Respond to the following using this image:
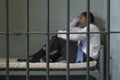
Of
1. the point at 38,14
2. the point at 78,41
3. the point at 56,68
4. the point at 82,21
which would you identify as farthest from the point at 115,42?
the point at 38,14

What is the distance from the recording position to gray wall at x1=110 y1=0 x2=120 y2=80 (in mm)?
4172

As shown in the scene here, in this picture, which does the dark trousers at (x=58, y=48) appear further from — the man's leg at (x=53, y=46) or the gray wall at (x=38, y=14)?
the gray wall at (x=38, y=14)

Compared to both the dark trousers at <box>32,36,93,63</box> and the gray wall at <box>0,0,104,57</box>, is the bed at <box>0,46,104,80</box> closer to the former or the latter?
the dark trousers at <box>32,36,93,63</box>

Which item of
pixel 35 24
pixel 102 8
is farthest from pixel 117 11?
pixel 35 24

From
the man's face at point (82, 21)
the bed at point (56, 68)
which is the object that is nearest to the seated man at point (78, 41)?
the man's face at point (82, 21)

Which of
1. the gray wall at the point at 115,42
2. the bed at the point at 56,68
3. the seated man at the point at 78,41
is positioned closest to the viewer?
the gray wall at the point at 115,42

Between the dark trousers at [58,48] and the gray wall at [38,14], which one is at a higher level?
the gray wall at [38,14]

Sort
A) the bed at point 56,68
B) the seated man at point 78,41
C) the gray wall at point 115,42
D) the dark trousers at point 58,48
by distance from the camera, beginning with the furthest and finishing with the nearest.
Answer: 1. the dark trousers at point 58,48
2. the seated man at point 78,41
3. the bed at point 56,68
4. the gray wall at point 115,42

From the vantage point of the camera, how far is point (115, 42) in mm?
4375

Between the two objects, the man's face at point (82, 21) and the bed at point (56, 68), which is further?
the man's face at point (82, 21)

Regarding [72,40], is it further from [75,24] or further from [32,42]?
[32,42]

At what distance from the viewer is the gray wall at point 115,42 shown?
164 inches

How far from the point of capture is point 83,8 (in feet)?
17.1

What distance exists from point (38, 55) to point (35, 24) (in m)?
0.60
